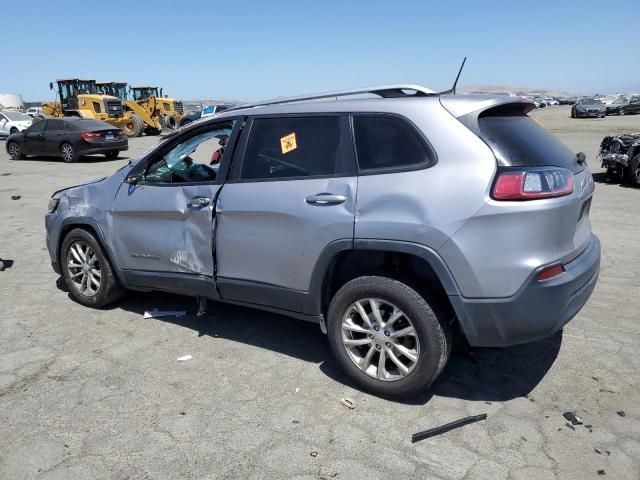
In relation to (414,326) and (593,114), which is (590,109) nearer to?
(593,114)

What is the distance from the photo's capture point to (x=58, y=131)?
17.7 meters

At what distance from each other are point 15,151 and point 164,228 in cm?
1817

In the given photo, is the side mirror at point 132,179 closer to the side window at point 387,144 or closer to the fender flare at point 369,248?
the fender flare at point 369,248

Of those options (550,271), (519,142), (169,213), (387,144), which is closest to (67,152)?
(169,213)

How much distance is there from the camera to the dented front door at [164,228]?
3.82m

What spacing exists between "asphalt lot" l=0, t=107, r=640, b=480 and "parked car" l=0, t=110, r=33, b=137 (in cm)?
2749

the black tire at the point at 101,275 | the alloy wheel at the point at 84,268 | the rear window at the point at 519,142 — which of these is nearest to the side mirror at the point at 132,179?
the black tire at the point at 101,275

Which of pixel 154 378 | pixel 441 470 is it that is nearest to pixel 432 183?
pixel 441 470

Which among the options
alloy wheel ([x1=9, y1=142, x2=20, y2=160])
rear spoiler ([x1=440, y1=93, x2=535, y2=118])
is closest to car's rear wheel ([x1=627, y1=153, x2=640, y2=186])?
rear spoiler ([x1=440, y1=93, x2=535, y2=118])

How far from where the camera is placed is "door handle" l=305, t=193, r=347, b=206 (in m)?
3.16

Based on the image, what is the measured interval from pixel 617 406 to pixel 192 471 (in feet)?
8.08

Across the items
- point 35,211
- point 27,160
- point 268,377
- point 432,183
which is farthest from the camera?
point 27,160

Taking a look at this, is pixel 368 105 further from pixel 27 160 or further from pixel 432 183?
pixel 27 160

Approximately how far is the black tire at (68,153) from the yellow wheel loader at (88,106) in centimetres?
943
